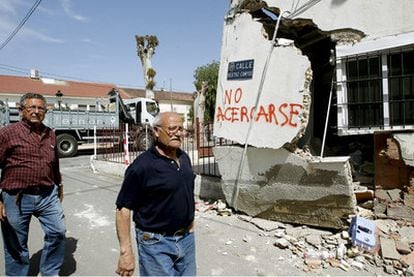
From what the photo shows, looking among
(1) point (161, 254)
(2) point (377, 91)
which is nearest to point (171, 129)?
(1) point (161, 254)

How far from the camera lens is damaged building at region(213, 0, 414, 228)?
396 cm

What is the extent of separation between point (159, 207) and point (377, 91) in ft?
11.4

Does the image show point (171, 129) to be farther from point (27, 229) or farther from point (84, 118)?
point (84, 118)

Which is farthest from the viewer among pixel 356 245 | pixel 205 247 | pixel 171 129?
pixel 205 247

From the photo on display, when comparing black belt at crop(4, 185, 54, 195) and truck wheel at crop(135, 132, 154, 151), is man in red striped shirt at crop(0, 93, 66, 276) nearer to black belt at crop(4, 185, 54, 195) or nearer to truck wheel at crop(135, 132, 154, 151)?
black belt at crop(4, 185, 54, 195)

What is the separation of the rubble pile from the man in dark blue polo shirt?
188 centimetres

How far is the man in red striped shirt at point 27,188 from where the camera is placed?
9.25 ft

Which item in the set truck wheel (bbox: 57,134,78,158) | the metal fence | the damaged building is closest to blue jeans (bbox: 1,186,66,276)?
the damaged building

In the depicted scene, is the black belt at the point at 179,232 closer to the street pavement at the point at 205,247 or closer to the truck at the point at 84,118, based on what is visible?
the street pavement at the point at 205,247

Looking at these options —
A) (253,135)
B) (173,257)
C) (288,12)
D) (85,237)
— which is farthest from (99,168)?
(173,257)

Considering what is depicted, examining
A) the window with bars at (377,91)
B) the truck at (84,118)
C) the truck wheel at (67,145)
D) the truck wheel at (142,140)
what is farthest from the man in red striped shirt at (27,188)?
the truck wheel at (67,145)

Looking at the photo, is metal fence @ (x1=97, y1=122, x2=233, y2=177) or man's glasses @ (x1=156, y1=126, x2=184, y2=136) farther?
metal fence @ (x1=97, y1=122, x2=233, y2=177)

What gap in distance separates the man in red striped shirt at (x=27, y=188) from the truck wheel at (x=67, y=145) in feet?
36.6

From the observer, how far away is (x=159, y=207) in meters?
2.08
